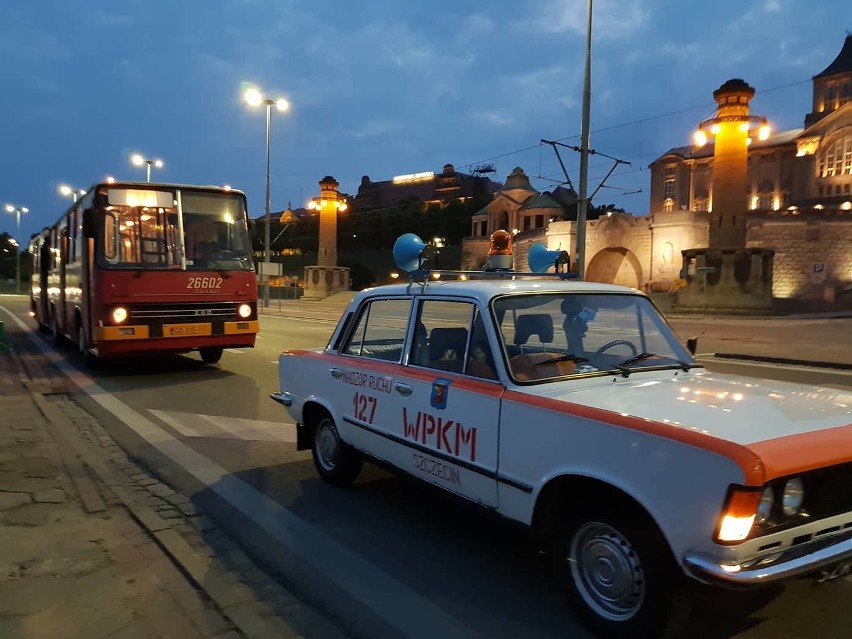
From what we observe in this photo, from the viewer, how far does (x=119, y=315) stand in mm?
10617

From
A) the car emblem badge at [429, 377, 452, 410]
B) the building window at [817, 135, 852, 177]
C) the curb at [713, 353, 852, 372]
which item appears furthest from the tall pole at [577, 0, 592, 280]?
the building window at [817, 135, 852, 177]

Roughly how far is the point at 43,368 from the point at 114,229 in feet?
11.9

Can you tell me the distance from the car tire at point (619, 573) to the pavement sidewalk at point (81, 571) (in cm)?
165

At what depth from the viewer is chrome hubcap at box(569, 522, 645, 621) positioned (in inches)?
116

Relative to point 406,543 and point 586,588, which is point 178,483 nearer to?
point 406,543

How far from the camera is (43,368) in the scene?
1254cm

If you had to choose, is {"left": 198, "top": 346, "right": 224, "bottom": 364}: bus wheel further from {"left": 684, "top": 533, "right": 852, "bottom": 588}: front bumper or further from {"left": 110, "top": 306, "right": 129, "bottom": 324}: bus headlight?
{"left": 684, "top": 533, "right": 852, "bottom": 588}: front bumper

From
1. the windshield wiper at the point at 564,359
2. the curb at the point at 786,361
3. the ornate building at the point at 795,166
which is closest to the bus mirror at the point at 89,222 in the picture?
the windshield wiper at the point at 564,359

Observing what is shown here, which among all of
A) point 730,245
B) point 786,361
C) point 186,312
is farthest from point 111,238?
point 730,245

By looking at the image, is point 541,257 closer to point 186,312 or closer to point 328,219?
point 186,312

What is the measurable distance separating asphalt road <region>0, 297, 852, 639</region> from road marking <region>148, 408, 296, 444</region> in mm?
22

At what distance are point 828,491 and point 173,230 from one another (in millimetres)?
10364

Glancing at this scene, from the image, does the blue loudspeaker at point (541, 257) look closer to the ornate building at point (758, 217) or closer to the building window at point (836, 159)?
the ornate building at point (758, 217)

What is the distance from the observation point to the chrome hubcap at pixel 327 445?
5.37 metres
